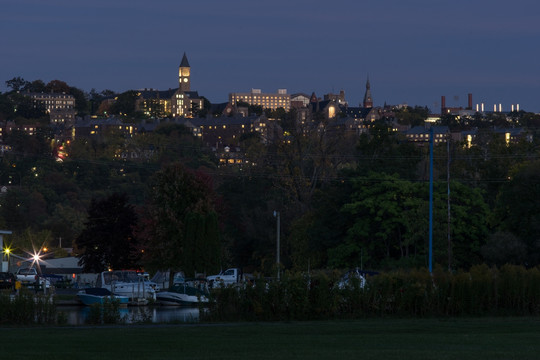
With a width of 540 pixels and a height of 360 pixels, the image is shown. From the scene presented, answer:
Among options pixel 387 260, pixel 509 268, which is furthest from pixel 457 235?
pixel 509 268

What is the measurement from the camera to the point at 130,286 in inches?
1799

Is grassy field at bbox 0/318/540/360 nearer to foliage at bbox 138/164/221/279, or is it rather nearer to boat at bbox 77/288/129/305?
boat at bbox 77/288/129/305

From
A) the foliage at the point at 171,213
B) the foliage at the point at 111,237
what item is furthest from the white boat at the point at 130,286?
the foliage at the point at 111,237

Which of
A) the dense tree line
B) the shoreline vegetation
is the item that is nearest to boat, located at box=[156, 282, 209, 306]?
the dense tree line

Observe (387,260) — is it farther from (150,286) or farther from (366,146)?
(366,146)

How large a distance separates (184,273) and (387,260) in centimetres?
1218

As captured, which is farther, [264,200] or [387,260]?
[264,200]

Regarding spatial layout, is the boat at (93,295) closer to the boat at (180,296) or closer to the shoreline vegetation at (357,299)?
the boat at (180,296)

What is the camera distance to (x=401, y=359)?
1722 centimetres

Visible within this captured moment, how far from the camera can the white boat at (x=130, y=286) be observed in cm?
4416

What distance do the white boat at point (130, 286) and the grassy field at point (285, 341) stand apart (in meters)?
18.5

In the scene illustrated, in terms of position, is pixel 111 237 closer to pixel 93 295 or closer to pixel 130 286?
pixel 130 286

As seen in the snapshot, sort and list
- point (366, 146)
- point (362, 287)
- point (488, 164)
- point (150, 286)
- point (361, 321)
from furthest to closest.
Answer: point (366, 146) → point (488, 164) → point (150, 286) → point (362, 287) → point (361, 321)

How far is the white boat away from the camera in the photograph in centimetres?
4416
